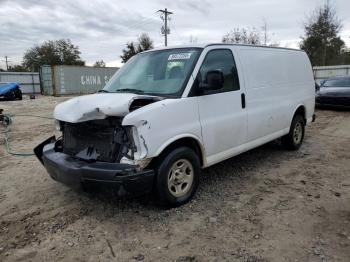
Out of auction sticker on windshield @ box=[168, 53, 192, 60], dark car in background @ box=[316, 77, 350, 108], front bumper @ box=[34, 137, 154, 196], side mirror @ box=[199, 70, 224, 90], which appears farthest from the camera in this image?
dark car in background @ box=[316, 77, 350, 108]

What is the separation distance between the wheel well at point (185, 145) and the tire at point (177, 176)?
0.05 m

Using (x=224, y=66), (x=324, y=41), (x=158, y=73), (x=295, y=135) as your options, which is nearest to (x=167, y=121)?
(x=158, y=73)

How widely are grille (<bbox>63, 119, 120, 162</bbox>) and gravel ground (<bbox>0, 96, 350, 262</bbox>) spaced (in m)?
0.48

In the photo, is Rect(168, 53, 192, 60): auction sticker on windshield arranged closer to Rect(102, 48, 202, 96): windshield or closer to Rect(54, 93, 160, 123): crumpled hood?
Rect(102, 48, 202, 96): windshield

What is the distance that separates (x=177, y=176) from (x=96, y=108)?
4.22ft

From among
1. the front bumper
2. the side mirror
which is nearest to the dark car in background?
the side mirror

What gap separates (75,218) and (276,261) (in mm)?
2337

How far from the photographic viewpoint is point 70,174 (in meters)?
3.89

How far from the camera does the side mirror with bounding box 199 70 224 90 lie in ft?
14.1

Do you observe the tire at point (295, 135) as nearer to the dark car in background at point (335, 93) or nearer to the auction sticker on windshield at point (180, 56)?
the auction sticker on windshield at point (180, 56)

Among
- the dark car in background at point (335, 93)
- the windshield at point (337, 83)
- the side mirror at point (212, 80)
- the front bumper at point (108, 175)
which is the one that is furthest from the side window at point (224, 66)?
the windshield at point (337, 83)

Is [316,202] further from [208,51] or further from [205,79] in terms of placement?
[208,51]

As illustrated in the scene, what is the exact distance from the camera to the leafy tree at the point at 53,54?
209 ft

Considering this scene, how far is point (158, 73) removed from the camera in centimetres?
471
